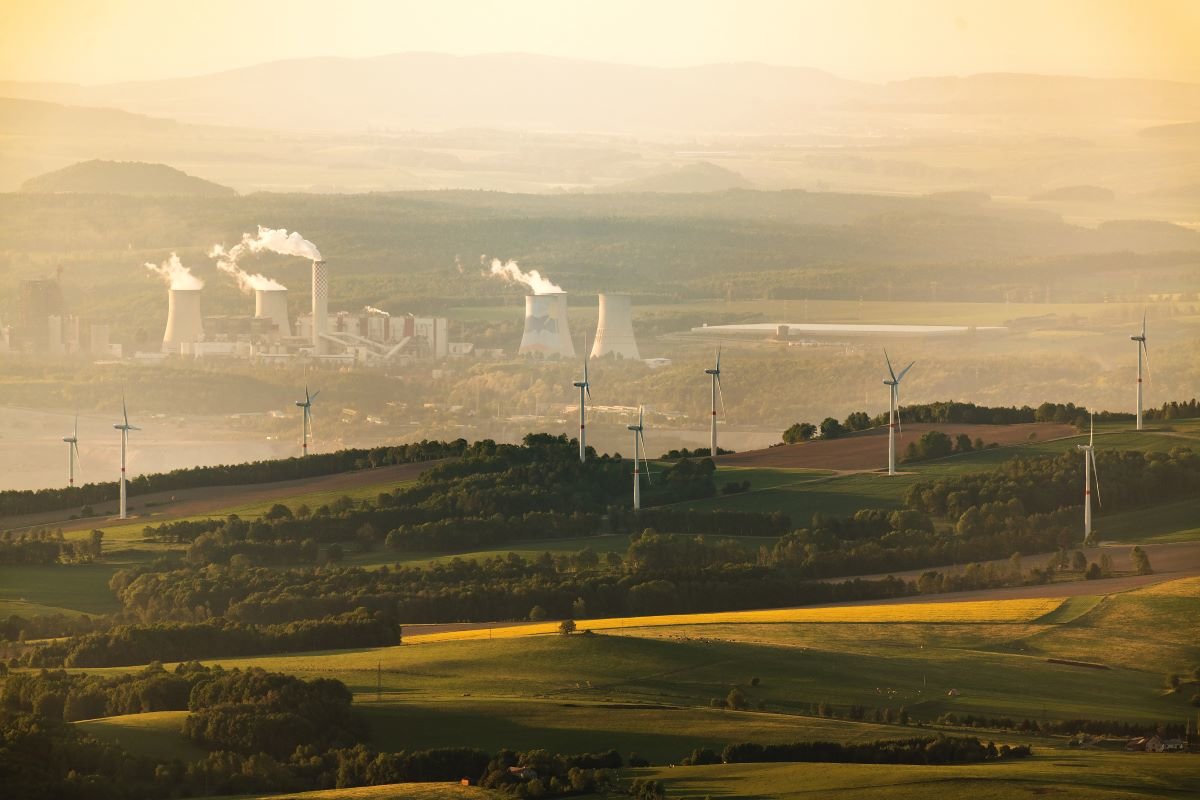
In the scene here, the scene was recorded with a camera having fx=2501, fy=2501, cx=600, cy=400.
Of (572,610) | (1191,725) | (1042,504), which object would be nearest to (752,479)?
(1042,504)

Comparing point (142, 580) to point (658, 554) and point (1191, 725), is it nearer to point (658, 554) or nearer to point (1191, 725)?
point (658, 554)

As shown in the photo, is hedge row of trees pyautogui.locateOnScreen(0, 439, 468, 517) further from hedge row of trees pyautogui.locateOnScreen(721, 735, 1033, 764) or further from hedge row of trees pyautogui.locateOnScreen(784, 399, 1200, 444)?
hedge row of trees pyautogui.locateOnScreen(721, 735, 1033, 764)

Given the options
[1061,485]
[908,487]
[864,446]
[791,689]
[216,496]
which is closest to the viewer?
[791,689]

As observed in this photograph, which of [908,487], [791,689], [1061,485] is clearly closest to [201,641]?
[791,689]

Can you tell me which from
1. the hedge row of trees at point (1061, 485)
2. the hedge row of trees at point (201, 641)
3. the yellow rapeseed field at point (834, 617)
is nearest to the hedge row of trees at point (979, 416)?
the hedge row of trees at point (1061, 485)

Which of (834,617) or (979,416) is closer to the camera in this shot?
(834,617)

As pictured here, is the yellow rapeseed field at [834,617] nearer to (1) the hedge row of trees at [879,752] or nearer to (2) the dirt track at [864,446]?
(1) the hedge row of trees at [879,752]

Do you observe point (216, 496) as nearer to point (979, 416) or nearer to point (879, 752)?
point (979, 416)
